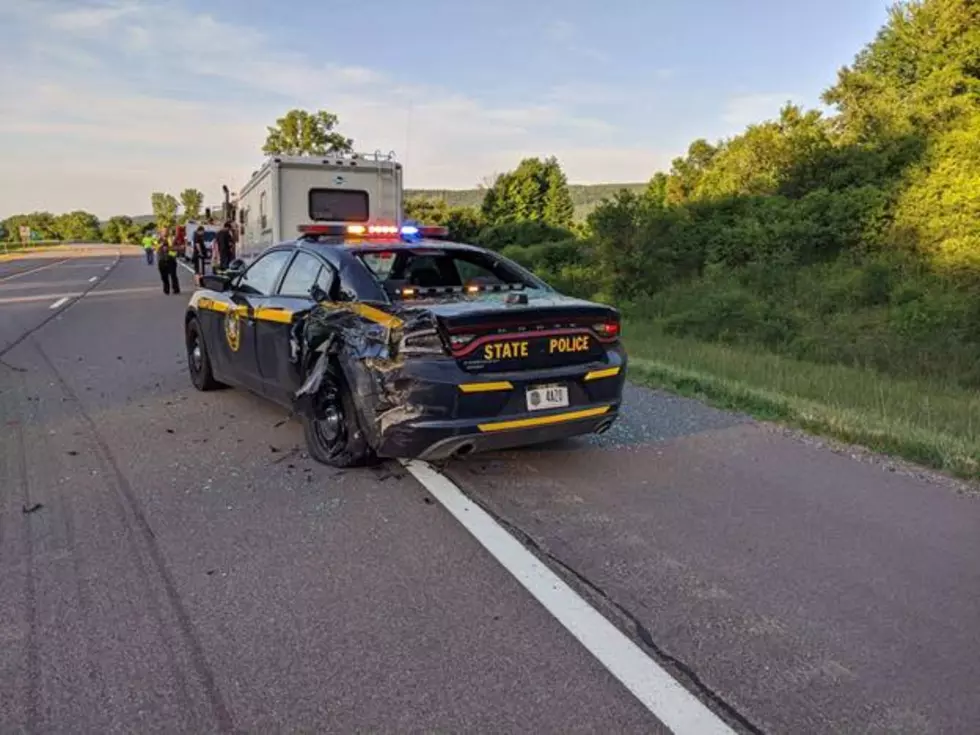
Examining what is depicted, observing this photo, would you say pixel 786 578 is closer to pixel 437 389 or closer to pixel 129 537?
pixel 437 389

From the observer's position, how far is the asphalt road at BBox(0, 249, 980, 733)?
8.93 feet

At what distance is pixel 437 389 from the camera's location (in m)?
4.62

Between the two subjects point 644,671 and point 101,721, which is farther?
point 644,671

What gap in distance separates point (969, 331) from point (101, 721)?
527 inches

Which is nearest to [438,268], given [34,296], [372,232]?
[372,232]

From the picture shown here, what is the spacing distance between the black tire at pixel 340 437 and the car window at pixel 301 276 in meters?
0.98

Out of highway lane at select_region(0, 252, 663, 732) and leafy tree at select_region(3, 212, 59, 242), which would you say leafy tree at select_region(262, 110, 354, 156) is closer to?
highway lane at select_region(0, 252, 663, 732)

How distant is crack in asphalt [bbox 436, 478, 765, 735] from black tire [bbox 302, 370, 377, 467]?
1028 mm

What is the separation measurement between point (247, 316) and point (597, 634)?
4452 mm

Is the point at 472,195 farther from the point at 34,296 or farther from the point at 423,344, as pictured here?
the point at 423,344

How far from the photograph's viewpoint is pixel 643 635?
317 centimetres

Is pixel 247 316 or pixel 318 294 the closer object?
pixel 318 294

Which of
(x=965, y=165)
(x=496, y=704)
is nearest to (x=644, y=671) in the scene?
(x=496, y=704)

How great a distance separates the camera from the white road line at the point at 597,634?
8.63 feet
